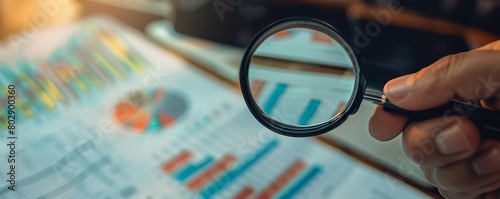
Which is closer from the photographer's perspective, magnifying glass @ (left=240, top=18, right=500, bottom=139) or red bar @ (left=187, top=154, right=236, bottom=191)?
magnifying glass @ (left=240, top=18, right=500, bottom=139)

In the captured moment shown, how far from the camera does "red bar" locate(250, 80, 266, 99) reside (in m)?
0.52

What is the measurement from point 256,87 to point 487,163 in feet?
0.79

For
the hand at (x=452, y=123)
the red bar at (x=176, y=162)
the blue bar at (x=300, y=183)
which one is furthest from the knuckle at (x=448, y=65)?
the red bar at (x=176, y=162)

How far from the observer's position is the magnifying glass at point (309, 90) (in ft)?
1.57

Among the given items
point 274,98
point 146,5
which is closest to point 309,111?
point 274,98

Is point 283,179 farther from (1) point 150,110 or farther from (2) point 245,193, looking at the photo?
(1) point 150,110

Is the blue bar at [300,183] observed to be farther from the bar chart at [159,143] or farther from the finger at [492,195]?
the finger at [492,195]

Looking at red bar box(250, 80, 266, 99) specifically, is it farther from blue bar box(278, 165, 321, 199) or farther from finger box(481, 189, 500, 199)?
finger box(481, 189, 500, 199)

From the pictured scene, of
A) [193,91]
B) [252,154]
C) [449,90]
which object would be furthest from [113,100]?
[449,90]

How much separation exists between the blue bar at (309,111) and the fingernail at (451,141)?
0.41ft

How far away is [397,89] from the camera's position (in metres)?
0.48

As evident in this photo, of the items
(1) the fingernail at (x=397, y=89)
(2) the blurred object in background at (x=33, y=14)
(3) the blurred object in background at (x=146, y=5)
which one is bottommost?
(1) the fingernail at (x=397, y=89)

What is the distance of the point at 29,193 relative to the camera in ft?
2.04

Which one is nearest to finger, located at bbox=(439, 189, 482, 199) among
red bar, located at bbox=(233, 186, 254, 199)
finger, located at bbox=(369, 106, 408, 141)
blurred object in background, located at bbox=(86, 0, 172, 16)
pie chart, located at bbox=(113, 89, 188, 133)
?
finger, located at bbox=(369, 106, 408, 141)
